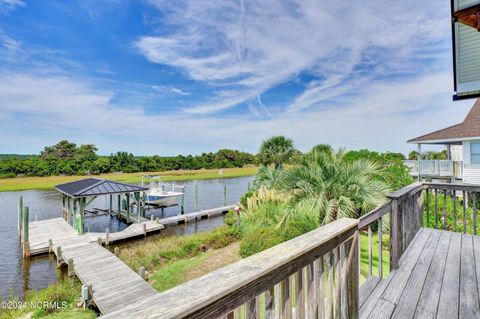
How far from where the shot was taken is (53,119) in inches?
1506

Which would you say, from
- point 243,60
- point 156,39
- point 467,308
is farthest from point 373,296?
point 156,39

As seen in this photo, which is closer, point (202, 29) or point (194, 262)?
point (194, 262)

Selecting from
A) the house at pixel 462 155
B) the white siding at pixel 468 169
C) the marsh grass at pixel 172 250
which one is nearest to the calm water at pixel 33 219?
the marsh grass at pixel 172 250

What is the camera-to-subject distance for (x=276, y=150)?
20984 mm

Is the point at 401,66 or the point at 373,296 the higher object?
the point at 401,66

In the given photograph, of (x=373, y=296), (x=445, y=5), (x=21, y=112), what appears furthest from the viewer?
(x=21, y=112)

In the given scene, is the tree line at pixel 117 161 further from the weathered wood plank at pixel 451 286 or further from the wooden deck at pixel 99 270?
the weathered wood plank at pixel 451 286

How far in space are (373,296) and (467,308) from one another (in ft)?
2.32

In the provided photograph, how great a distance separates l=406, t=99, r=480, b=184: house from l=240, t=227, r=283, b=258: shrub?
10.8m

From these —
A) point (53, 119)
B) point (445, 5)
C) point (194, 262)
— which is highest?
point (53, 119)

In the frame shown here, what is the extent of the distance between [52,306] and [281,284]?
22.7ft

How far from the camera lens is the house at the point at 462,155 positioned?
11.5 metres

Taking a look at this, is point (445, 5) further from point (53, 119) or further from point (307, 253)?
point (53, 119)

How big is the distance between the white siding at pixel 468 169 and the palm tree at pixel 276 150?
10947 millimetres
